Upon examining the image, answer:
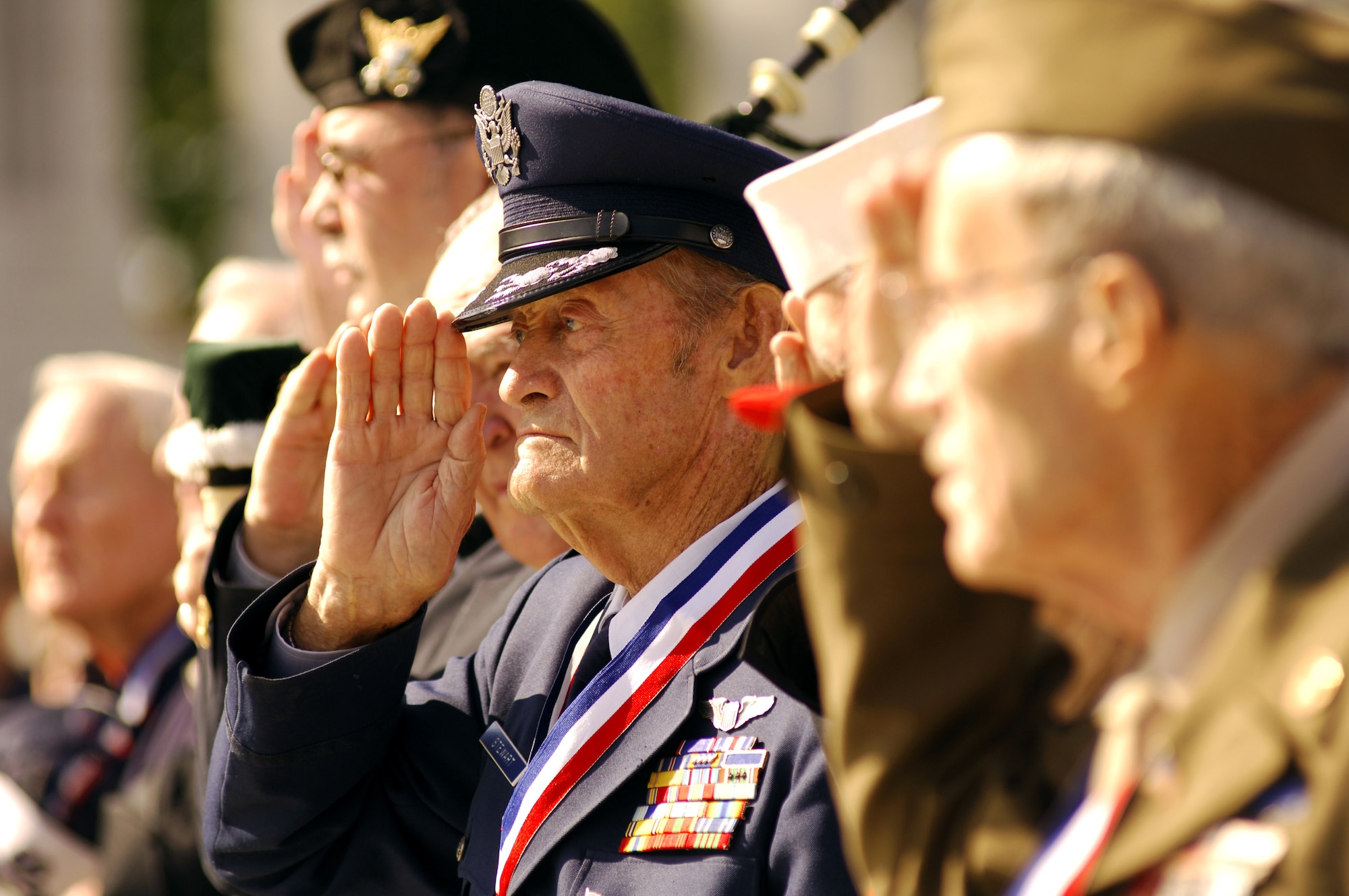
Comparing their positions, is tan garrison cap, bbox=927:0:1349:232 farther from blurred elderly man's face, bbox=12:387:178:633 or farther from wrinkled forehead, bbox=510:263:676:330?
blurred elderly man's face, bbox=12:387:178:633

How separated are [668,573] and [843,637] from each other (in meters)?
0.90

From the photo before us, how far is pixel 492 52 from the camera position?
395 cm

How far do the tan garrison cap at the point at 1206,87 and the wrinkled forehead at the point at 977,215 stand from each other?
0.03 m

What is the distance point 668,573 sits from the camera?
248 cm

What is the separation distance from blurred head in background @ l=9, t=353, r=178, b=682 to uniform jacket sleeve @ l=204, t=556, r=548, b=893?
2.67 m

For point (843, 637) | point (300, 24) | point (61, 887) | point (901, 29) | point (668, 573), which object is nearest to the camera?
point (843, 637)

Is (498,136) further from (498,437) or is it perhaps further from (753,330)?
(498,437)

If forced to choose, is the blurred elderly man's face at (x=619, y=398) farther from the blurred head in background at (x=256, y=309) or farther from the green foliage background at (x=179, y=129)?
the green foliage background at (x=179, y=129)

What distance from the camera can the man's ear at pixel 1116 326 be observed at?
1.30 meters

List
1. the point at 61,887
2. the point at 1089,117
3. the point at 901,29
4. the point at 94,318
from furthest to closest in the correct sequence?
the point at 94,318
the point at 901,29
the point at 61,887
the point at 1089,117

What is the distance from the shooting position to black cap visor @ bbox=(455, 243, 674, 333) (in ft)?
8.14

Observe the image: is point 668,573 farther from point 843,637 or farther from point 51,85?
point 51,85

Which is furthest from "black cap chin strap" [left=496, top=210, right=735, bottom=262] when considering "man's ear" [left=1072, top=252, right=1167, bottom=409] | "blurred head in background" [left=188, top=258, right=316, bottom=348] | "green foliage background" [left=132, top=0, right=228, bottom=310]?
"green foliage background" [left=132, top=0, right=228, bottom=310]

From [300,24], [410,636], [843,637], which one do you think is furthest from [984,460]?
[300,24]
